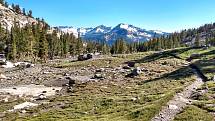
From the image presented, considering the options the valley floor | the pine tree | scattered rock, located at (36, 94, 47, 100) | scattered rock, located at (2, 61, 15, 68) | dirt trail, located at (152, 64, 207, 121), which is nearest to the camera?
dirt trail, located at (152, 64, 207, 121)

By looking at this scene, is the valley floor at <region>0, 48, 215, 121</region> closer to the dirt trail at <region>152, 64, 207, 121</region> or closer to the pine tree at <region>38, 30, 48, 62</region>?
the dirt trail at <region>152, 64, 207, 121</region>

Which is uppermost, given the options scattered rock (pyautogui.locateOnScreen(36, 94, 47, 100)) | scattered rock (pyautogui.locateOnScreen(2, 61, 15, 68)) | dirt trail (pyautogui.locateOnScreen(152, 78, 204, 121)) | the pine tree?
the pine tree

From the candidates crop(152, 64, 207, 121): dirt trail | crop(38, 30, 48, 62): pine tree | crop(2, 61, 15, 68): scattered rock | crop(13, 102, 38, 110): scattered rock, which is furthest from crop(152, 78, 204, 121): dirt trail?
crop(38, 30, 48, 62): pine tree

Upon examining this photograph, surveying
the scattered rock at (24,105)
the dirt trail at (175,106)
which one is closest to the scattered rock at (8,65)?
the scattered rock at (24,105)

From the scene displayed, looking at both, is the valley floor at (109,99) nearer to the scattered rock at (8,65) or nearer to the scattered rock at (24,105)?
the scattered rock at (24,105)

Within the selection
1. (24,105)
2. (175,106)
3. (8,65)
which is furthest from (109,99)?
(8,65)

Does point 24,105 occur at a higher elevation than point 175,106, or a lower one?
lower

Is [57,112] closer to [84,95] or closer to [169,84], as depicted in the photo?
[84,95]

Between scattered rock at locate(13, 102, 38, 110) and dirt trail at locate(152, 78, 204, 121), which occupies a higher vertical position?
dirt trail at locate(152, 78, 204, 121)

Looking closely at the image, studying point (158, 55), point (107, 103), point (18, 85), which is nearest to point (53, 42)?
point (158, 55)

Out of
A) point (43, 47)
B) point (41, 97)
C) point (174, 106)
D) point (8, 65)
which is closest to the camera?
point (174, 106)

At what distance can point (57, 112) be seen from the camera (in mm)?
53906

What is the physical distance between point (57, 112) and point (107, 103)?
304 inches

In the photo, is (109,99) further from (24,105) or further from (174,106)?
(174,106)
